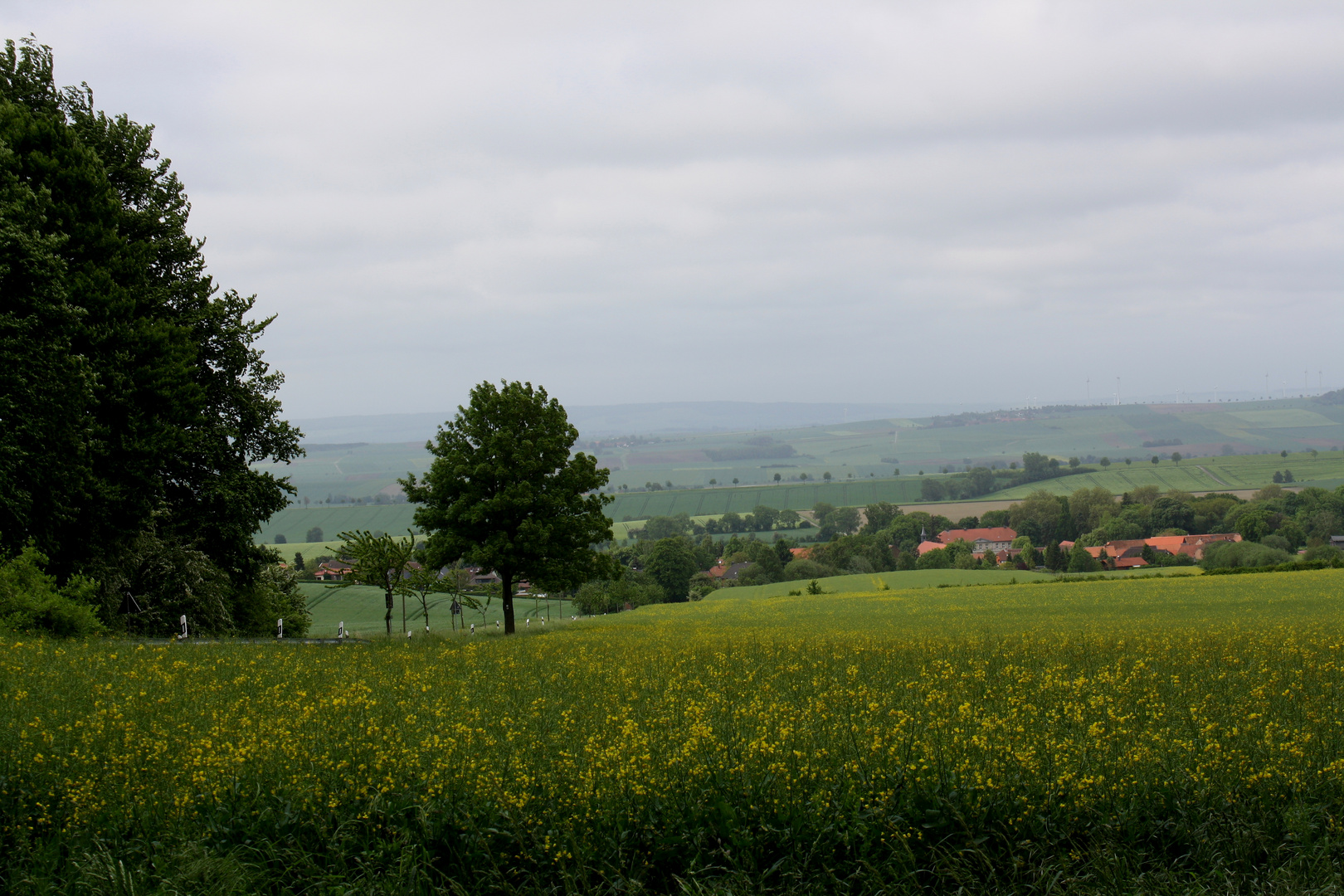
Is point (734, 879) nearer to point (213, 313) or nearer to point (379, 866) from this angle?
point (379, 866)

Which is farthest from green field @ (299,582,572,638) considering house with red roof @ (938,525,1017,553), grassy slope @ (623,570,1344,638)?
house with red roof @ (938,525,1017,553)

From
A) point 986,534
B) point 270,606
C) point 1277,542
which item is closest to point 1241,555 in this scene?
point 1277,542

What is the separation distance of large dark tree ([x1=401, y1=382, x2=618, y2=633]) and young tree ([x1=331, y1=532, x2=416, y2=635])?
43.5 inches

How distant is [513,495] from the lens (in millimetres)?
29016

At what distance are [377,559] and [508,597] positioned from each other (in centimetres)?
543

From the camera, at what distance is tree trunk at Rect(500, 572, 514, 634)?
101 feet

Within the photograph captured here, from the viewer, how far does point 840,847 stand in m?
5.79

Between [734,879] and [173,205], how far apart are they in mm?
30702

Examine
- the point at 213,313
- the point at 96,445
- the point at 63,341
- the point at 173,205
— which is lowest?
the point at 96,445

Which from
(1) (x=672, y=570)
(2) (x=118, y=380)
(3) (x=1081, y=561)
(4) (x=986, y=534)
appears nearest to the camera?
(2) (x=118, y=380)

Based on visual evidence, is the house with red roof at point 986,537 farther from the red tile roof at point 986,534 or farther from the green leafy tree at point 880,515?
the green leafy tree at point 880,515

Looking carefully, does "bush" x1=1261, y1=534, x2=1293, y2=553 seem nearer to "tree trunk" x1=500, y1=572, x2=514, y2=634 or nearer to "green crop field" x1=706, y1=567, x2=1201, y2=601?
"green crop field" x1=706, y1=567, x2=1201, y2=601

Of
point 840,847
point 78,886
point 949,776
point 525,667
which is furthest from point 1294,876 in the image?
point 525,667

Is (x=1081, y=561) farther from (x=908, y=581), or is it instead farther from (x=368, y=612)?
(x=368, y=612)
